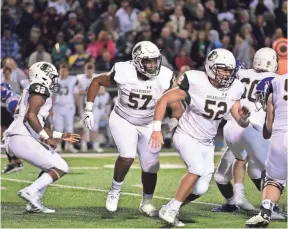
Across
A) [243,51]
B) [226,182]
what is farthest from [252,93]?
[243,51]

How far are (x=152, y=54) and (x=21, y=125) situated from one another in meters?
1.42

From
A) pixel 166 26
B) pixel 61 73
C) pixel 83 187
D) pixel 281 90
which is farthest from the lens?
pixel 166 26

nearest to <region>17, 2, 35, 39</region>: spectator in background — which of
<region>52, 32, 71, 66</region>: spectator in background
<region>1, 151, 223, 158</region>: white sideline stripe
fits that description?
<region>52, 32, 71, 66</region>: spectator in background

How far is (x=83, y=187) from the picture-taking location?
477 inches

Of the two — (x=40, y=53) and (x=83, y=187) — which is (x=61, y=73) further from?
(x=83, y=187)

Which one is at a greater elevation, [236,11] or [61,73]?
[236,11]

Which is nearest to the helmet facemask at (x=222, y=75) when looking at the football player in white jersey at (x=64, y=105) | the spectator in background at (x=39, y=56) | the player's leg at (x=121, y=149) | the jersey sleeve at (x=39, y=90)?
the player's leg at (x=121, y=149)

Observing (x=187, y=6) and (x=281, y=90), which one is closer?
(x=281, y=90)

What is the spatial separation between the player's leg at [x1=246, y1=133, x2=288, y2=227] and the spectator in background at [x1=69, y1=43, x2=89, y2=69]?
1053cm

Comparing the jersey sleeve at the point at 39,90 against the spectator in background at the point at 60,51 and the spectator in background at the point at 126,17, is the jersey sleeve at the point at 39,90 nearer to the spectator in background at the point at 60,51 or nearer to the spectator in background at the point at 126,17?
the spectator in background at the point at 60,51

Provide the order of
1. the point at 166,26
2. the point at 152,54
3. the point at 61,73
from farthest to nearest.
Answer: the point at 166,26, the point at 61,73, the point at 152,54

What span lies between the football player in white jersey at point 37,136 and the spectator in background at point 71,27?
386 inches

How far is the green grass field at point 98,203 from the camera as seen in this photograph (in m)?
8.92

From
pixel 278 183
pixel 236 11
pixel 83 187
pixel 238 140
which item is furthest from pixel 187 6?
pixel 278 183
